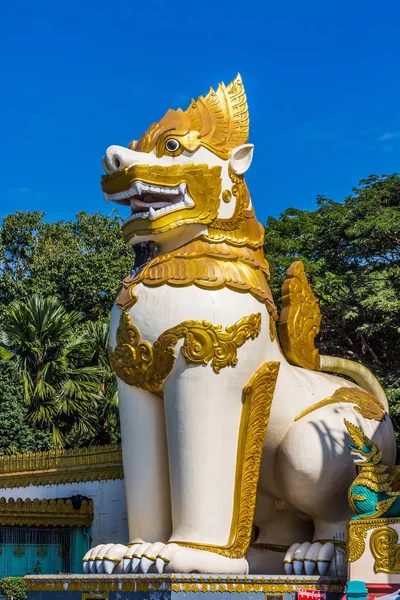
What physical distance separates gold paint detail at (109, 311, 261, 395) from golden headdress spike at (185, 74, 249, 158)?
1.53 meters

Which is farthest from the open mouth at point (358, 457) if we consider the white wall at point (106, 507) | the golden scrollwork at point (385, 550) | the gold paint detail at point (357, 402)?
the white wall at point (106, 507)

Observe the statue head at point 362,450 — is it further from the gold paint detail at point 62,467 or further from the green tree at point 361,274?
the green tree at point 361,274

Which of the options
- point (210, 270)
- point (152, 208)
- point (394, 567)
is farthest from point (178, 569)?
point (152, 208)

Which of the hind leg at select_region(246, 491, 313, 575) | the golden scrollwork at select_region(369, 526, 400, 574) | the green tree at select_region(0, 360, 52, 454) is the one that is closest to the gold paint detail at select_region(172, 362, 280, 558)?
the hind leg at select_region(246, 491, 313, 575)

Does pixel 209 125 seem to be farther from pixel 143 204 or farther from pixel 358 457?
pixel 358 457

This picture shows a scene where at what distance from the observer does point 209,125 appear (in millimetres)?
7969

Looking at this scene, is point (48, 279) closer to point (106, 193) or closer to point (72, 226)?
point (72, 226)

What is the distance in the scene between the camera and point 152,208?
7.68 metres

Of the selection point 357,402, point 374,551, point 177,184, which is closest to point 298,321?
point 357,402

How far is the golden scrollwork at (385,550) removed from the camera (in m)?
6.64

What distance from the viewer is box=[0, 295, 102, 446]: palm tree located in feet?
55.4

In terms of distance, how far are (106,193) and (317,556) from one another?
338 centimetres

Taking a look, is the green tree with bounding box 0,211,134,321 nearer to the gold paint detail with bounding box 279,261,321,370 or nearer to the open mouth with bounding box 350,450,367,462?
the gold paint detail with bounding box 279,261,321,370

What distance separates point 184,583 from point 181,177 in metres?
3.15
